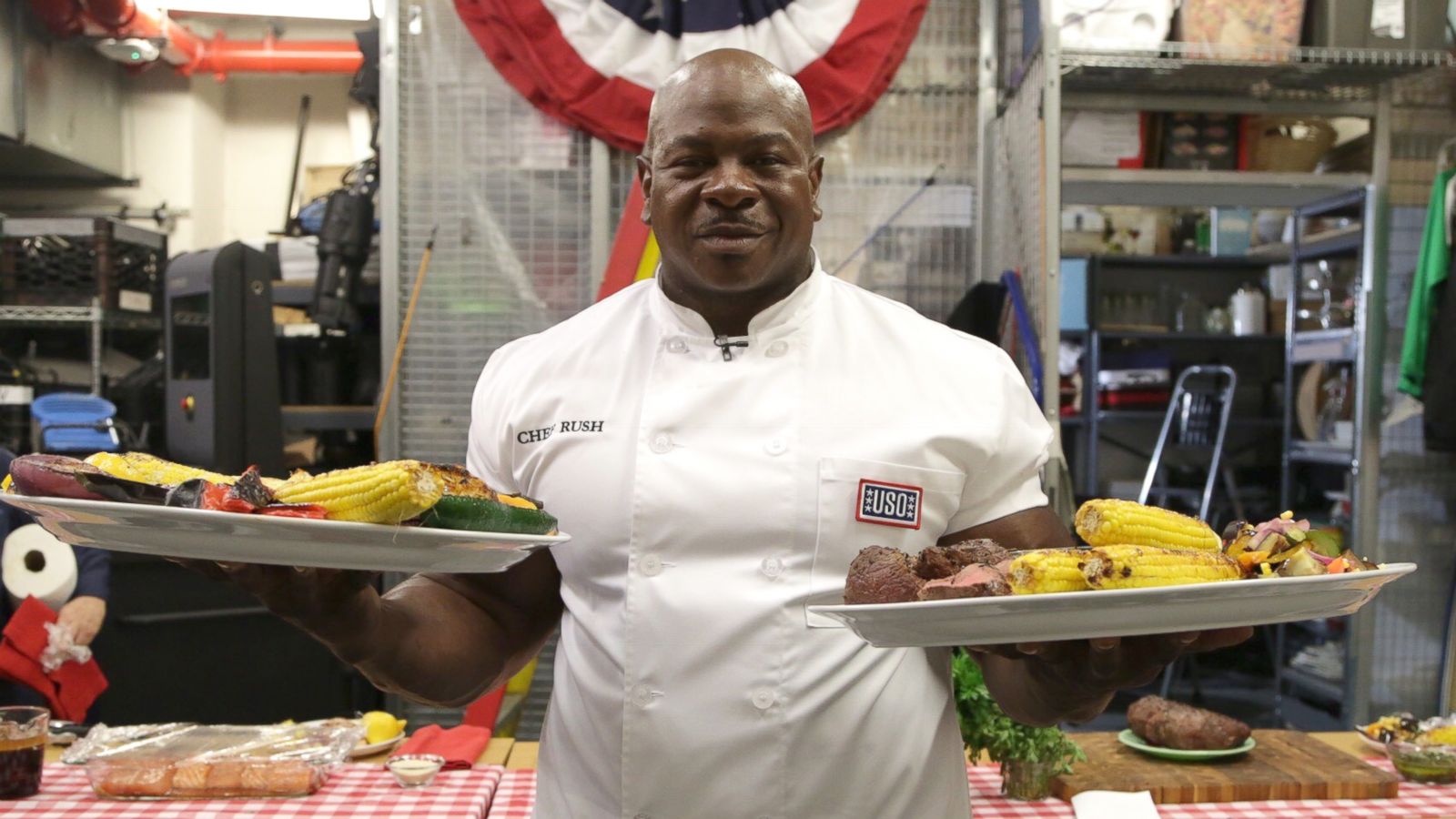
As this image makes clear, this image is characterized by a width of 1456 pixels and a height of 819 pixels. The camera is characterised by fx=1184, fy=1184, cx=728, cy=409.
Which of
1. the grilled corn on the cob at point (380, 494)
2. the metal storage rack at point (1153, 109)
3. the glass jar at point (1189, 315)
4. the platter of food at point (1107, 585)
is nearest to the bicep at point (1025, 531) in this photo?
the platter of food at point (1107, 585)

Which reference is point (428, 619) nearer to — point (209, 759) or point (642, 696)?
point (642, 696)

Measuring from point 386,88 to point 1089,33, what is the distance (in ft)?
7.35

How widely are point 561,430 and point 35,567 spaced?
2.35 metres

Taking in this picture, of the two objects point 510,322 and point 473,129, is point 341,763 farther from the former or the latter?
Answer: point 473,129

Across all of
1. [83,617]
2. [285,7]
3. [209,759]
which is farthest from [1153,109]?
[285,7]

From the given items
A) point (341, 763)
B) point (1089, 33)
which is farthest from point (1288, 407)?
point (341, 763)

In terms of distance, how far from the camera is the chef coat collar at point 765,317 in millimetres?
1642

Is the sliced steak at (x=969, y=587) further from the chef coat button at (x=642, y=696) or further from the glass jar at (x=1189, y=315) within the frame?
the glass jar at (x=1189, y=315)

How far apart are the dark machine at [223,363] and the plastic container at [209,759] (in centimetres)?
238

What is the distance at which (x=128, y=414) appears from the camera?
552 cm

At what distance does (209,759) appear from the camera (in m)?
2.15

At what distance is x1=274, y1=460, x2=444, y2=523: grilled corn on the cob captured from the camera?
3.56ft

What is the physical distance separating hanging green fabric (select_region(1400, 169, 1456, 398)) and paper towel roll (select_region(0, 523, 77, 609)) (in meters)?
4.29

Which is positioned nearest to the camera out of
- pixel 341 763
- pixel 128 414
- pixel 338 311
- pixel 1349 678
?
pixel 341 763
